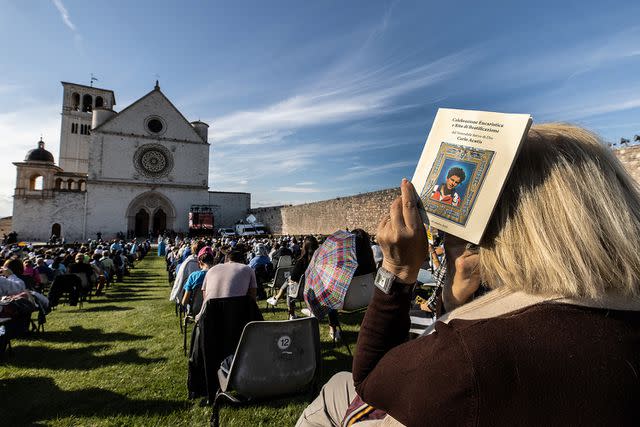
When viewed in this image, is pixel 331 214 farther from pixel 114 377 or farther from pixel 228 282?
pixel 228 282

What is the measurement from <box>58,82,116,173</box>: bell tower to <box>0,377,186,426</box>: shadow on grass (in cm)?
4836

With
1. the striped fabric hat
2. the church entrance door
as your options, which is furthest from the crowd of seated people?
the church entrance door

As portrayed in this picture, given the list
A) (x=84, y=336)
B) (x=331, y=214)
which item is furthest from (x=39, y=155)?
(x=84, y=336)

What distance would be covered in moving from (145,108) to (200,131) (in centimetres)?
551

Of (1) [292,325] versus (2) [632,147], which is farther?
(2) [632,147]

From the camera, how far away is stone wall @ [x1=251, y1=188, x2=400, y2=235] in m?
20.0

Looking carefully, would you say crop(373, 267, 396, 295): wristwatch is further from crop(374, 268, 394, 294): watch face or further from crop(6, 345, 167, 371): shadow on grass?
crop(6, 345, 167, 371): shadow on grass

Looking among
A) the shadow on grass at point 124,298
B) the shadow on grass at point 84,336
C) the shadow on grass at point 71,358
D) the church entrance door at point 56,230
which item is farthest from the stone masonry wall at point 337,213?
the church entrance door at point 56,230

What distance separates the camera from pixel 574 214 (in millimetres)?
813

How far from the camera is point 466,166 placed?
0.97 meters

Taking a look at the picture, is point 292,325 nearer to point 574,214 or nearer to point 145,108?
point 574,214

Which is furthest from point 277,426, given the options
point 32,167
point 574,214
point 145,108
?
point 32,167

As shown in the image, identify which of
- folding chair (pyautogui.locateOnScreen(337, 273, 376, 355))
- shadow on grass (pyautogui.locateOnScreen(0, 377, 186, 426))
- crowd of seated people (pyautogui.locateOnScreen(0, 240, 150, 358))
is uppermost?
folding chair (pyautogui.locateOnScreen(337, 273, 376, 355))

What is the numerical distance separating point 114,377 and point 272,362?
270cm
